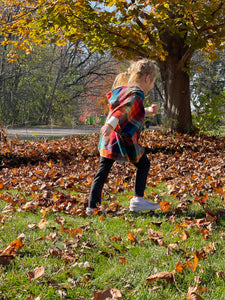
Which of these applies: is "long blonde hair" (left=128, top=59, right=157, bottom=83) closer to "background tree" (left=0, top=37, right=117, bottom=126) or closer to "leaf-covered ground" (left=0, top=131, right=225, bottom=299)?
"leaf-covered ground" (left=0, top=131, right=225, bottom=299)

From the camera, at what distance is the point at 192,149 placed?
28.4ft

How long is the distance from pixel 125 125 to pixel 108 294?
5.86 feet

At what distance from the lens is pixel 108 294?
1874 millimetres

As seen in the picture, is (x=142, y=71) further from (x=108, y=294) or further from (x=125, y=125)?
(x=108, y=294)

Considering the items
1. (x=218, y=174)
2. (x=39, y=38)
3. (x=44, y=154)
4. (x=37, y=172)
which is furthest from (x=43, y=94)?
(x=218, y=174)

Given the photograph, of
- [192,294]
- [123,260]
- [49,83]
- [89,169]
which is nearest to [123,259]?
[123,260]

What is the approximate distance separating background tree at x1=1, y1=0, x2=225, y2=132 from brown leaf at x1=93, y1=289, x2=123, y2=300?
6146 mm

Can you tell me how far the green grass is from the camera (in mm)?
1938

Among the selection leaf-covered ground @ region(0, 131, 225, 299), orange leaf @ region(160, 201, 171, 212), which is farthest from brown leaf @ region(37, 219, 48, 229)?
orange leaf @ region(160, 201, 171, 212)

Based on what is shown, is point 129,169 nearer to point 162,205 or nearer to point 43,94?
point 162,205

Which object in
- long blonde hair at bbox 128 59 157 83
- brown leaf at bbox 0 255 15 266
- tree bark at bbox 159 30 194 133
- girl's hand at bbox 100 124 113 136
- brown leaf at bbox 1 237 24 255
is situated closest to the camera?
brown leaf at bbox 0 255 15 266

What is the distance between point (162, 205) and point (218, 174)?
249 cm

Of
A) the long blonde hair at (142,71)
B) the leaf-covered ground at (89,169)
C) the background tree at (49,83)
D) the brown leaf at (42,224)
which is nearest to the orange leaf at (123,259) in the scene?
the brown leaf at (42,224)

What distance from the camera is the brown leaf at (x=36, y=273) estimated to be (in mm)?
2057
